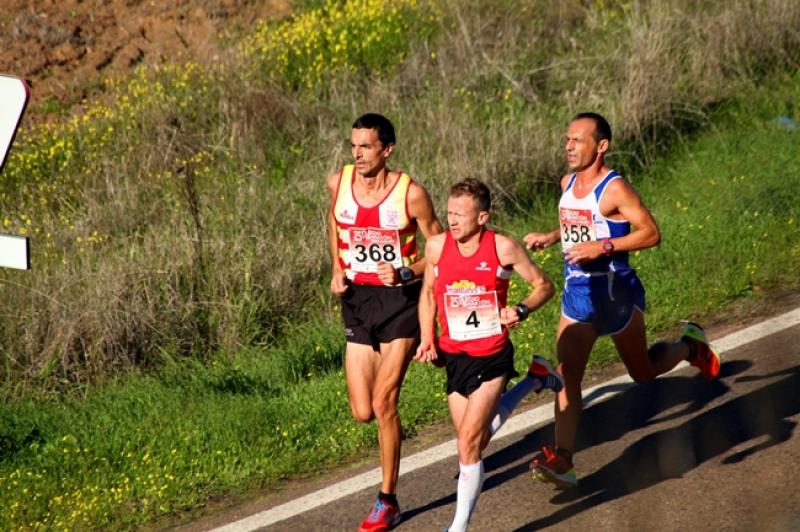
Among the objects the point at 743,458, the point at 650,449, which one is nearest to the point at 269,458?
the point at 650,449

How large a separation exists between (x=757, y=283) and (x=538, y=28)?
5738 millimetres

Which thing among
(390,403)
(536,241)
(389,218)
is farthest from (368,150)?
(390,403)

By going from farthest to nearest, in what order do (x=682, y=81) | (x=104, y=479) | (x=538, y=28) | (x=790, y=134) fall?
(x=538, y=28), (x=682, y=81), (x=790, y=134), (x=104, y=479)

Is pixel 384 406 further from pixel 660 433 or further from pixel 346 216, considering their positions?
pixel 660 433

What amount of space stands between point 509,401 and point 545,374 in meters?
0.27

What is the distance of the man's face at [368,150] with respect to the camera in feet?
23.3

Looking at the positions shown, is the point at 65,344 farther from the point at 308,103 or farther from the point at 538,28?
the point at 538,28

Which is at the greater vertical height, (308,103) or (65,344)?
(308,103)

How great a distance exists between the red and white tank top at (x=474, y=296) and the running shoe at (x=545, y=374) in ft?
1.50

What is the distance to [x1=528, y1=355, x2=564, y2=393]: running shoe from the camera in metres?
7.03

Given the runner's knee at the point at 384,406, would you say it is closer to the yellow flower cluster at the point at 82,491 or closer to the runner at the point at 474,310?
the runner at the point at 474,310

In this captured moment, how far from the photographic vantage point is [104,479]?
7.90 m

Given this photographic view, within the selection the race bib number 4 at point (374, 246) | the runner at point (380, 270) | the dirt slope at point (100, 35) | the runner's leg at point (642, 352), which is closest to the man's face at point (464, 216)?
the runner at point (380, 270)

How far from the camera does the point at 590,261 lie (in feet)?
23.3
